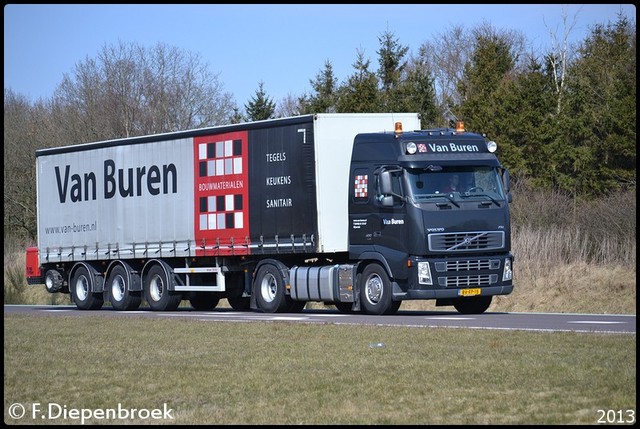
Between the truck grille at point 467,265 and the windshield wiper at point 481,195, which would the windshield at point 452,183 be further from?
the truck grille at point 467,265

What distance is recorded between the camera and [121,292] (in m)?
30.5

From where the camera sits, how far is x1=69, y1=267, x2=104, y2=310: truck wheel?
31156 millimetres

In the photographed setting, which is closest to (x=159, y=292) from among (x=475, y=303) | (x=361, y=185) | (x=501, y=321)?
(x=361, y=185)

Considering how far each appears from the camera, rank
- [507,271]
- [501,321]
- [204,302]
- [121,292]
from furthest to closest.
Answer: [204,302] < [121,292] < [507,271] < [501,321]

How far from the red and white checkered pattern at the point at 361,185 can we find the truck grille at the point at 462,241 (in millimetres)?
1883

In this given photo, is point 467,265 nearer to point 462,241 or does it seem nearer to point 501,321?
point 462,241

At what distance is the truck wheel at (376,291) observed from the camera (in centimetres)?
2394

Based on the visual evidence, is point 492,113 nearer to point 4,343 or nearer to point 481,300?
point 481,300

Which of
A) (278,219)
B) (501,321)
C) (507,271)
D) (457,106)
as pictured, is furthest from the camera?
(457,106)

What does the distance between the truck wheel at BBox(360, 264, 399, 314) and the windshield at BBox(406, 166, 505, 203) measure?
185cm

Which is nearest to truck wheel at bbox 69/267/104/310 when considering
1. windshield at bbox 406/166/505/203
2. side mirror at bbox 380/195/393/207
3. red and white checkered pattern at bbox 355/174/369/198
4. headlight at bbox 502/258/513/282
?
red and white checkered pattern at bbox 355/174/369/198

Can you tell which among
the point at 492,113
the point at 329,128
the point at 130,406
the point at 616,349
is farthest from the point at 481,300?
the point at 492,113

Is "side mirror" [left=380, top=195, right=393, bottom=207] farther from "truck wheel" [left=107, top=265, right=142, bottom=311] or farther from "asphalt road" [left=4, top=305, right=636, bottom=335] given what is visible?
"truck wheel" [left=107, top=265, right=142, bottom=311]

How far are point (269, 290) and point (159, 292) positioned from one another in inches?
154
